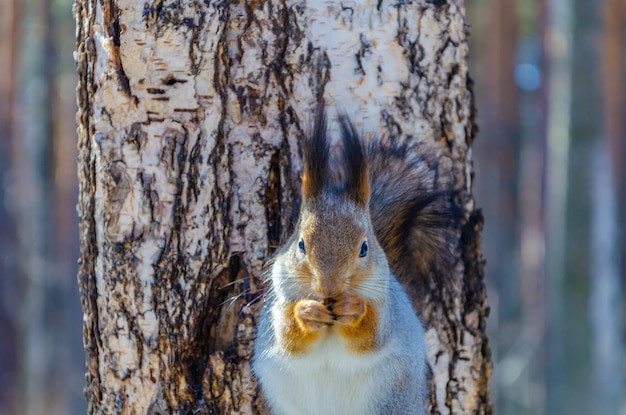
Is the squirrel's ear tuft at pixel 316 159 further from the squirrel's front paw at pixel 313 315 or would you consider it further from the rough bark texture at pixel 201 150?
the squirrel's front paw at pixel 313 315

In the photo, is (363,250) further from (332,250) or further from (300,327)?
(300,327)

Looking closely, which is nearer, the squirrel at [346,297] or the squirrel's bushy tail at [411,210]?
the squirrel at [346,297]

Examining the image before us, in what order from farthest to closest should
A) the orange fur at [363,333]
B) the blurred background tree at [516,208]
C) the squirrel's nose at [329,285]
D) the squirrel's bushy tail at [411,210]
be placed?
the blurred background tree at [516,208] < the squirrel's bushy tail at [411,210] < the orange fur at [363,333] < the squirrel's nose at [329,285]

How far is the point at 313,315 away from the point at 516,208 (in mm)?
9745

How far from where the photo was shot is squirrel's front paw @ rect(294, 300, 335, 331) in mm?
1891

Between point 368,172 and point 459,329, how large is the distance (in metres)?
0.44

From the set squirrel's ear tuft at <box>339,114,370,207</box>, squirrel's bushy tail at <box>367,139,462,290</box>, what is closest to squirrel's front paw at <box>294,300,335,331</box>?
squirrel's ear tuft at <box>339,114,370,207</box>

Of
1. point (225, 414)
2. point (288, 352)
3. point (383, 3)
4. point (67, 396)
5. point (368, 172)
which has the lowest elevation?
point (67, 396)

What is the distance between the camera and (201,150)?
6.49ft

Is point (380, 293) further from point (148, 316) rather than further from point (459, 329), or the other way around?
point (148, 316)

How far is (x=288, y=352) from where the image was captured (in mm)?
2006

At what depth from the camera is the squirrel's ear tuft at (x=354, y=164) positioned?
1907mm

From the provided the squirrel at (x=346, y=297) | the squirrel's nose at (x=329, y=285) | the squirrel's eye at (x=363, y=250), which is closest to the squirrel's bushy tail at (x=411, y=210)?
the squirrel at (x=346, y=297)

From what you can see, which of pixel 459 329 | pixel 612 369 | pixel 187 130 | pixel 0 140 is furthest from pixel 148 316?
pixel 0 140
